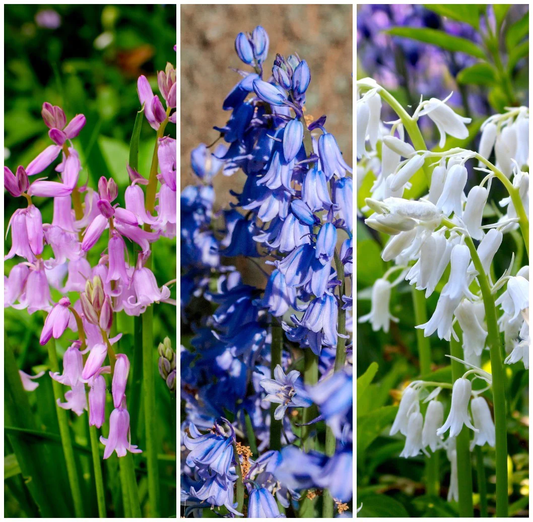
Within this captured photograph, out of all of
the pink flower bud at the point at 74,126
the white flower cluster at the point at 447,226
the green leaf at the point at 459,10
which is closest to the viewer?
the white flower cluster at the point at 447,226

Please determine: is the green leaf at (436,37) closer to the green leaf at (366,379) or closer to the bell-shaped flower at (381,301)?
the bell-shaped flower at (381,301)

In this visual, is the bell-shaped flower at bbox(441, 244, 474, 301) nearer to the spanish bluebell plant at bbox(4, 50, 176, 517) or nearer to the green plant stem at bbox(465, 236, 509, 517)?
the green plant stem at bbox(465, 236, 509, 517)

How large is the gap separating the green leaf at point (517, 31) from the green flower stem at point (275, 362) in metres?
0.75

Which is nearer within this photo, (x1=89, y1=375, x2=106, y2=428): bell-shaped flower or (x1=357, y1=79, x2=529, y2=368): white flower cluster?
(x1=357, y1=79, x2=529, y2=368): white flower cluster

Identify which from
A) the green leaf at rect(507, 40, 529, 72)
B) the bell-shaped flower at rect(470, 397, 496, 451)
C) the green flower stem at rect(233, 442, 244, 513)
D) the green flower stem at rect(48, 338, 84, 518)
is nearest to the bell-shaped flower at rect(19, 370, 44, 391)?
the green flower stem at rect(48, 338, 84, 518)

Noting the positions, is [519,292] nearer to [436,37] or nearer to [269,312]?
[269,312]

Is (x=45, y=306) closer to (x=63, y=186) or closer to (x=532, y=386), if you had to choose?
(x=63, y=186)

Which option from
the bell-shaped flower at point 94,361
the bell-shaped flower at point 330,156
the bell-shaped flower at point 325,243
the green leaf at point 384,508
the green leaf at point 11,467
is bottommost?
the green leaf at point 384,508

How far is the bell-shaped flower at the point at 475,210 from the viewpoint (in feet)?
2.85

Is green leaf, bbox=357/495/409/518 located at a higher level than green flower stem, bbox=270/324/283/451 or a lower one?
lower

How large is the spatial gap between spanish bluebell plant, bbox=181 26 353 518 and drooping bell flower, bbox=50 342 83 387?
17 centimetres

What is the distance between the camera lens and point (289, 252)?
966 millimetres

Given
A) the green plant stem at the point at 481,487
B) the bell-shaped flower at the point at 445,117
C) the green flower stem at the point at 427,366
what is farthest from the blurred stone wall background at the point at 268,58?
the green plant stem at the point at 481,487

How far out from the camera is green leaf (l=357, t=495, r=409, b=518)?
105 centimetres
